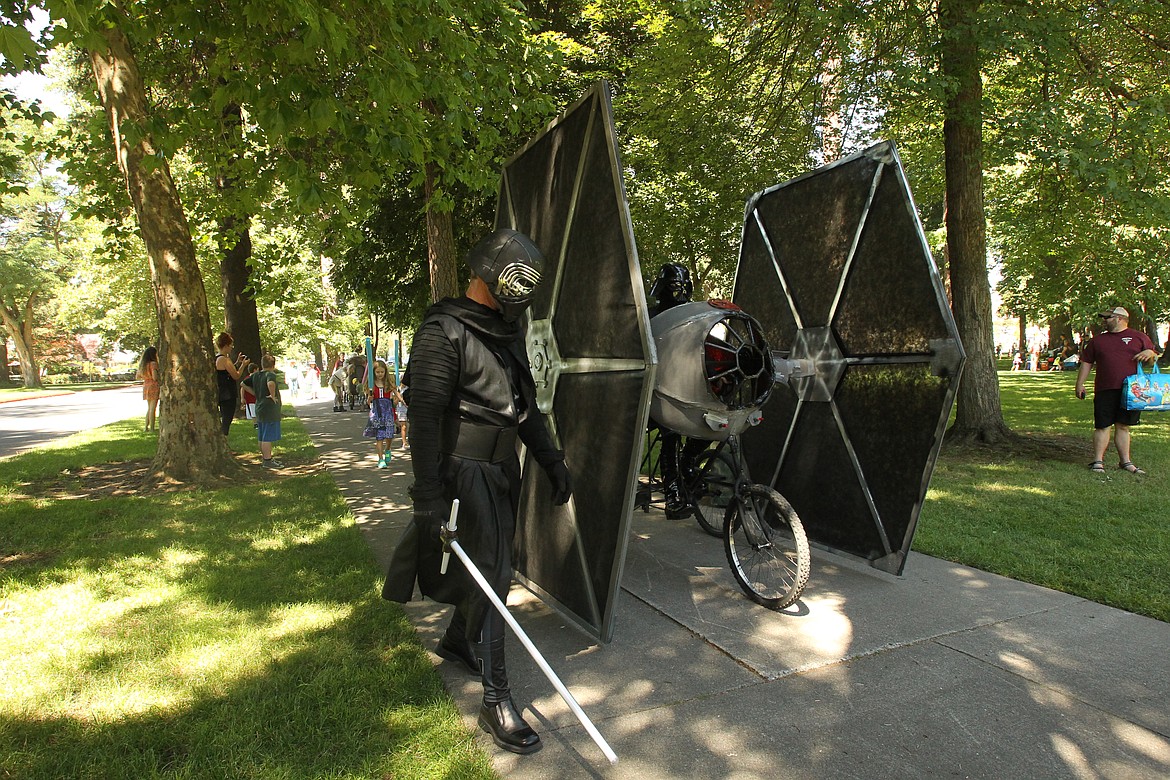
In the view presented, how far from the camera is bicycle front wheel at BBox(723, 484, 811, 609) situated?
4238 mm

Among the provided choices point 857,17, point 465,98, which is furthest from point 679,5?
point 465,98

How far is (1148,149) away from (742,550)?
329 inches

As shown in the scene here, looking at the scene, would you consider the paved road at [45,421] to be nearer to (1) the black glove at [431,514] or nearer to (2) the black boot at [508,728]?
(1) the black glove at [431,514]

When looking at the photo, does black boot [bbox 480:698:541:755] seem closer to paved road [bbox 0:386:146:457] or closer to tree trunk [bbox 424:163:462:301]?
tree trunk [bbox 424:163:462:301]

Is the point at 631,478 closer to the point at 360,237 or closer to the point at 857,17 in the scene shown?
the point at 360,237

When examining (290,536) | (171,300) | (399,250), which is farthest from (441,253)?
(290,536)

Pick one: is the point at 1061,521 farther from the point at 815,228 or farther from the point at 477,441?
the point at 477,441

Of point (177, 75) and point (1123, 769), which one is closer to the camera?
point (1123, 769)

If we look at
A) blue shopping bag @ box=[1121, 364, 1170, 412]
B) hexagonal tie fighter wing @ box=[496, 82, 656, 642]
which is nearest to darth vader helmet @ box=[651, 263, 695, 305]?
hexagonal tie fighter wing @ box=[496, 82, 656, 642]

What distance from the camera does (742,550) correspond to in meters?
4.75

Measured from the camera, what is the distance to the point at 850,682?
340 cm

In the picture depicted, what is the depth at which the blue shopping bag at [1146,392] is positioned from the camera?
776 centimetres

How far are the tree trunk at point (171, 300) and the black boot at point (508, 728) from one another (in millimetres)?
7104

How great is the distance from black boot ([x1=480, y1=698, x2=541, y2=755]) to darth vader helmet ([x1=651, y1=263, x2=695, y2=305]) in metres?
3.28
